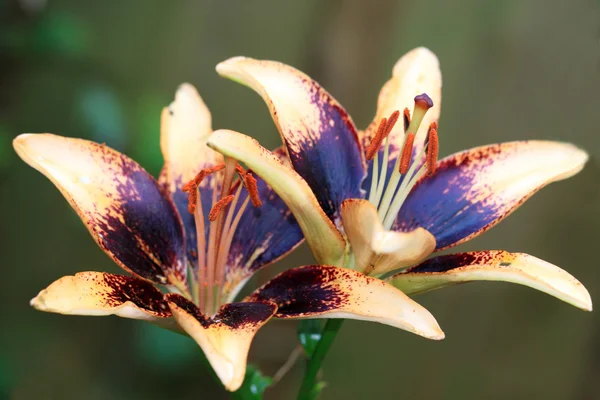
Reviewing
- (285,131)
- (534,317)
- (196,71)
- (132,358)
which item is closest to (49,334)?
(132,358)

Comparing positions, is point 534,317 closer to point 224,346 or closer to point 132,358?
point 132,358

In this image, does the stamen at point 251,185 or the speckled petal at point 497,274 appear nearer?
the speckled petal at point 497,274

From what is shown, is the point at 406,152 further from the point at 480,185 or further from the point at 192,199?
the point at 192,199

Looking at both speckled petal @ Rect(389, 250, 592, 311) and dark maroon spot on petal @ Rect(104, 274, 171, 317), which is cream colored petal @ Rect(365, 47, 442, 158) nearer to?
speckled petal @ Rect(389, 250, 592, 311)

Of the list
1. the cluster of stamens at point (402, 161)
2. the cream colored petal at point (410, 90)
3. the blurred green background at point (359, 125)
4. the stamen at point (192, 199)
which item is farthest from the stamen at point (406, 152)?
the blurred green background at point (359, 125)

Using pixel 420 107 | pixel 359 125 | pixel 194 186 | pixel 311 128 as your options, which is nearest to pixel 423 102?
pixel 420 107

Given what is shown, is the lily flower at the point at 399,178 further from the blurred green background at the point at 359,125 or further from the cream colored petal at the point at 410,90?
the blurred green background at the point at 359,125
